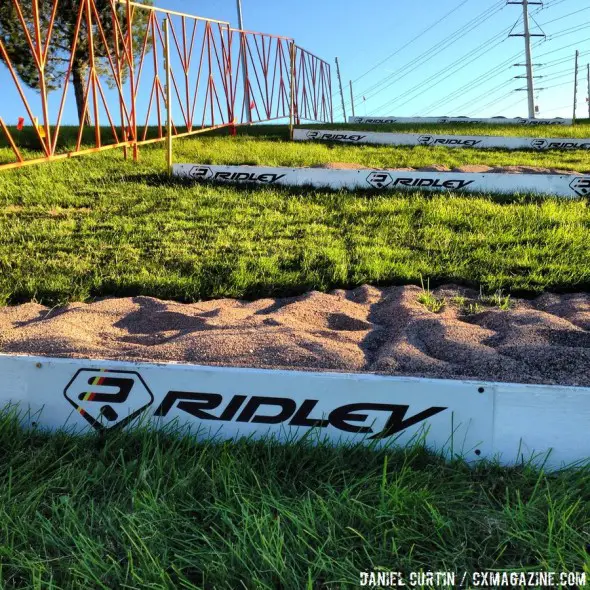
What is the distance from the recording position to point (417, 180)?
817cm

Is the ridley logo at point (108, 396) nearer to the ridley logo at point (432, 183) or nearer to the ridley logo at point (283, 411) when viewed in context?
the ridley logo at point (283, 411)

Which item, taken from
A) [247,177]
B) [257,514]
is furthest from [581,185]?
[257,514]

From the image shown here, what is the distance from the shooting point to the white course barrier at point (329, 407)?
2309 millimetres

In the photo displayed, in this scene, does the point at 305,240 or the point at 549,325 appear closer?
the point at 549,325

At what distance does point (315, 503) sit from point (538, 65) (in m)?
38.6

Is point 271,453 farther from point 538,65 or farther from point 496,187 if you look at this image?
point 538,65

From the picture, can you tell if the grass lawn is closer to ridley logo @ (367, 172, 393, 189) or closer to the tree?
ridley logo @ (367, 172, 393, 189)

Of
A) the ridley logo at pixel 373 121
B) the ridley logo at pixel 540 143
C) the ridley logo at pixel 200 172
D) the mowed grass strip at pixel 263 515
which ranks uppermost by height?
the ridley logo at pixel 373 121

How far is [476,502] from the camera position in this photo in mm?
2037

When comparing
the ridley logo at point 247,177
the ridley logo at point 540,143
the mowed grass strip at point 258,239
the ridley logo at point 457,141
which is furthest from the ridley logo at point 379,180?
the ridley logo at point 540,143

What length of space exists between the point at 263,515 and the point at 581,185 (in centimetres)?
757

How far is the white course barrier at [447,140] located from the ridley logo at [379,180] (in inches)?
255

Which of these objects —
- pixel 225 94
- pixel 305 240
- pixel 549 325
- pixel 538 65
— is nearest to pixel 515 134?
pixel 225 94

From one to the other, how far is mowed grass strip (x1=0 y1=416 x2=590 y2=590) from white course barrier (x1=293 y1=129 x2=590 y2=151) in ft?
42.6
